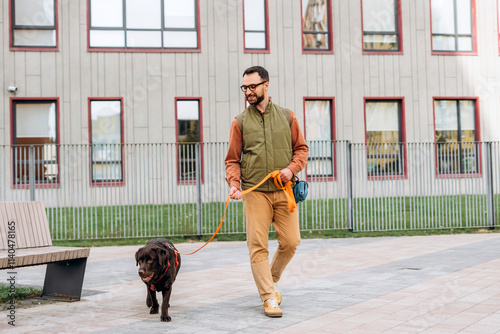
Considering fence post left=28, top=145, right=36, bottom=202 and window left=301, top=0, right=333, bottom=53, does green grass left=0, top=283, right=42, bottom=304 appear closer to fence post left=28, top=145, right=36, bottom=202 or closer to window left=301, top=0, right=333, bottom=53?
fence post left=28, top=145, right=36, bottom=202

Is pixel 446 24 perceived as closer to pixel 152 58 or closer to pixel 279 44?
pixel 279 44

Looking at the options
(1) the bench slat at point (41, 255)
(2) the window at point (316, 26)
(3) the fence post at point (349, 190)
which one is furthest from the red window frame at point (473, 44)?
(1) the bench slat at point (41, 255)

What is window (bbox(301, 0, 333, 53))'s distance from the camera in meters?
20.7

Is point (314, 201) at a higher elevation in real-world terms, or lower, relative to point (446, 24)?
lower

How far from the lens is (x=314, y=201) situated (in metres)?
13.4

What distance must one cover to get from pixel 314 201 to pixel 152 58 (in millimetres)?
8507

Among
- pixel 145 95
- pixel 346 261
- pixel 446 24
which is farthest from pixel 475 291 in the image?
pixel 446 24

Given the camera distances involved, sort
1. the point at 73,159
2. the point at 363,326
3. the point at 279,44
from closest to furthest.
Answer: the point at 363,326
the point at 73,159
the point at 279,44

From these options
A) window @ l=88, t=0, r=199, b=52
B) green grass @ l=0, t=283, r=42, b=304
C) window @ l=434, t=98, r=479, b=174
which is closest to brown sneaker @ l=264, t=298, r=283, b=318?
green grass @ l=0, t=283, r=42, b=304

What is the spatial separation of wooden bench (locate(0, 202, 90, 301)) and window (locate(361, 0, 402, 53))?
1622 centimetres

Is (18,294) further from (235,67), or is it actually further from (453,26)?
(453,26)

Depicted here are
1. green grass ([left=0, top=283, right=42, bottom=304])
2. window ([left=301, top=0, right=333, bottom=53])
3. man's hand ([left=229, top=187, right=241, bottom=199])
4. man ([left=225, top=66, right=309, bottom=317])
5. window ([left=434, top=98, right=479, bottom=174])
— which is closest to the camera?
man's hand ([left=229, top=187, right=241, bottom=199])

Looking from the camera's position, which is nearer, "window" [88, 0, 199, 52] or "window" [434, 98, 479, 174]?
"window" [88, 0, 199, 52]

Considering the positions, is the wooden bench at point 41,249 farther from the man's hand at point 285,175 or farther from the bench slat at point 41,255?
the man's hand at point 285,175
